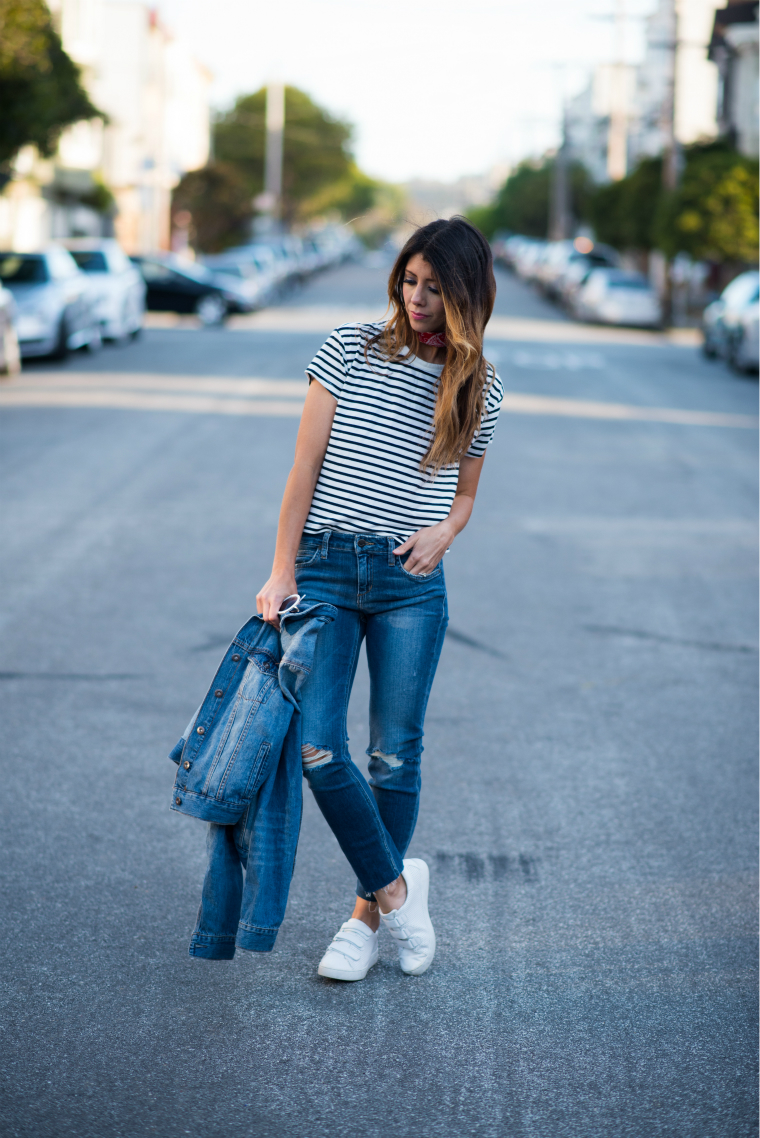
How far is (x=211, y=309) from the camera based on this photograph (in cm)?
3084

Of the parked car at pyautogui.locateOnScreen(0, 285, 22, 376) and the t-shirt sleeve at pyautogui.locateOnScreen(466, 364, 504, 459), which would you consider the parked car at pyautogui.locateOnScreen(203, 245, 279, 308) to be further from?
the t-shirt sleeve at pyautogui.locateOnScreen(466, 364, 504, 459)

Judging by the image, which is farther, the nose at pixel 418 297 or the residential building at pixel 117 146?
the residential building at pixel 117 146

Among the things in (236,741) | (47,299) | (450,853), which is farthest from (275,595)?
(47,299)

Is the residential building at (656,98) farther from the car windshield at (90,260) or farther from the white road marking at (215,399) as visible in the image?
the white road marking at (215,399)

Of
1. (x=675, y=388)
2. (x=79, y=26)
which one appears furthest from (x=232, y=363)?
(x=79, y=26)

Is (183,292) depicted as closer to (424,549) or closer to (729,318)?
(729,318)

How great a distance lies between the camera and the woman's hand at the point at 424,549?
3.37 m

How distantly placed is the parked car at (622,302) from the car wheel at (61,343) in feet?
59.1

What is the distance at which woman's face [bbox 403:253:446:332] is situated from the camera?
3242mm

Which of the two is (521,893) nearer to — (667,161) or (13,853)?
(13,853)

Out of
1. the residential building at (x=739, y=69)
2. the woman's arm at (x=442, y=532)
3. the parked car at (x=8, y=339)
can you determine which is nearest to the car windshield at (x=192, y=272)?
the parked car at (x=8, y=339)

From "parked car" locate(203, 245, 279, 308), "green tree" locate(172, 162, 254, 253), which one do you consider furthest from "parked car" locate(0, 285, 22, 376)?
"green tree" locate(172, 162, 254, 253)

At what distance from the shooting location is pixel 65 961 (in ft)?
11.9

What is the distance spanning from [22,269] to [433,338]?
57.8 feet
